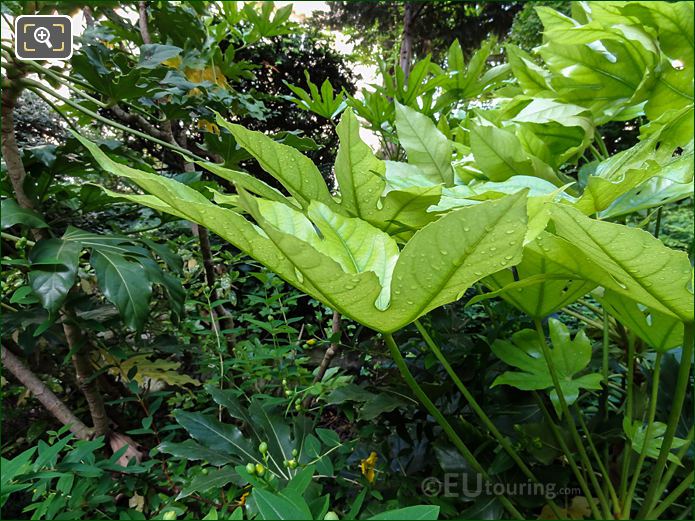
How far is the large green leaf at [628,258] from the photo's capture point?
0.78 feet

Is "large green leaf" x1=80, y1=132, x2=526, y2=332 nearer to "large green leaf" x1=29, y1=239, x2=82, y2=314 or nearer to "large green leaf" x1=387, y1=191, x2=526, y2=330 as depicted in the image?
"large green leaf" x1=387, y1=191, x2=526, y2=330

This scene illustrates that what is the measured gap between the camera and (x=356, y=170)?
1.08 ft

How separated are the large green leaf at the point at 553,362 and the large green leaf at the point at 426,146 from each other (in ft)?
0.80

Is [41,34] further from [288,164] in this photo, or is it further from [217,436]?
[217,436]

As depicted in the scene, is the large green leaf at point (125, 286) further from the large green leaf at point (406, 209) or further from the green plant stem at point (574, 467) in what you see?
the green plant stem at point (574, 467)

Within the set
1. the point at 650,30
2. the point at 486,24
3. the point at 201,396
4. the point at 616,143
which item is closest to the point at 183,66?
the point at 201,396

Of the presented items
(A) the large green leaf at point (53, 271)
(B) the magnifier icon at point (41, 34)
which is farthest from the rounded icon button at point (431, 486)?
(B) the magnifier icon at point (41, 34)

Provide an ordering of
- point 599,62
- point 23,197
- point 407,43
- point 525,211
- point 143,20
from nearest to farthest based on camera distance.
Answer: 1. point 525,211
2. point 599,62
3. point 23,197
4. point 143,20
5. point 407,43

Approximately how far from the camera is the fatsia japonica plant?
0.23 metres

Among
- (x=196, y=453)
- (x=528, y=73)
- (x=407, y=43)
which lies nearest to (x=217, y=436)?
(x=196, y=453)

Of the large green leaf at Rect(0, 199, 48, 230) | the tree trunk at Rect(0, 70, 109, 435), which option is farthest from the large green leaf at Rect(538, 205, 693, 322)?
the tree trunk at Rect(0, 70, 109, 435)

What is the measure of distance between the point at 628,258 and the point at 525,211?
11cm

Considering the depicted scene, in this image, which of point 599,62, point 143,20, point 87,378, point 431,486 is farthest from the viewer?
point 143,20

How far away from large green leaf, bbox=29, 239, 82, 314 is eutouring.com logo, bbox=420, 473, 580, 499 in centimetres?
62
